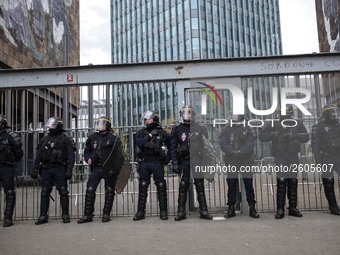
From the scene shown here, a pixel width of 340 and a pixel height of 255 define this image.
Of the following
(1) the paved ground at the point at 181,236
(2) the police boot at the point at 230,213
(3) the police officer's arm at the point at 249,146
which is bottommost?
(1) the paved ground at the point at 181,236

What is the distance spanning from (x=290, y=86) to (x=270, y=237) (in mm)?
3360

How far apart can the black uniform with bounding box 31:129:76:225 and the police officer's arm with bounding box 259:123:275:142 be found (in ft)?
11.6

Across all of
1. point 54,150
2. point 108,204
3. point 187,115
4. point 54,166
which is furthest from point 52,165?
point 187,115

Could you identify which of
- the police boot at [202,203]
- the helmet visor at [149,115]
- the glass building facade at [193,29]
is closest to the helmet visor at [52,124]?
the helmet visor at [149,115]

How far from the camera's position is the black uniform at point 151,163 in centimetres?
666

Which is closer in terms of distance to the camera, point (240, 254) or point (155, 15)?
point (240, 254)

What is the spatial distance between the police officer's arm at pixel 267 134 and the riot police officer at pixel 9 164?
451 cm

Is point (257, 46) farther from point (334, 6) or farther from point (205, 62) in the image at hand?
point (205, 62)

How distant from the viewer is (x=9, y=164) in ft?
22.0

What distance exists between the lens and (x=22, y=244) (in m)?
4.99

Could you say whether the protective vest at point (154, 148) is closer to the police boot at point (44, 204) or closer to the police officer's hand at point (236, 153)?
the police officer's hand at point (236, 153)

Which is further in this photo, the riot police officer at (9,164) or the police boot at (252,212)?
the riot police officer at (9,164)

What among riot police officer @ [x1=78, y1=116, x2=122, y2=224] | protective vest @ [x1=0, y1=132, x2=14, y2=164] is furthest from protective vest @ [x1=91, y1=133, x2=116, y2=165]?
protective vest @ [x1=0, y1=132, x2=14, y2=164]

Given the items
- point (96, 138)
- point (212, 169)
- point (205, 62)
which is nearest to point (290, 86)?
point (205, 62)
